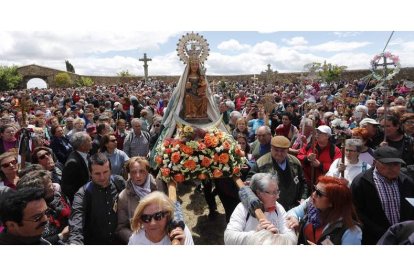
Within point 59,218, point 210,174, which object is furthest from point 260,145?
point 59,218

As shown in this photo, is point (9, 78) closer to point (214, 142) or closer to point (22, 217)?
point (214, 142)

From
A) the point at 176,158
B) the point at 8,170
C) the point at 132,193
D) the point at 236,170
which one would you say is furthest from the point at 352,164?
the point at 8,170

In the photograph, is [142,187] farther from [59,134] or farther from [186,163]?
[59,134]

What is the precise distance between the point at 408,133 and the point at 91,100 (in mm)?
13279

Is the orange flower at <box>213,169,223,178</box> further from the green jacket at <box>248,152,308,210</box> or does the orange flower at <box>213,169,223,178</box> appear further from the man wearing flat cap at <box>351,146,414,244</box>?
the man wearing flat cap at <box>351,146,414,244</box>

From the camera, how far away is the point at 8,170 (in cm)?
375

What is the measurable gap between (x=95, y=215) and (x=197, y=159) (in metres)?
1.65

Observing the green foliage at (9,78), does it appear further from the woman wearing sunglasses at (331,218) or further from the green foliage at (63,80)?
the woman wearing sunglasses at (331,218)

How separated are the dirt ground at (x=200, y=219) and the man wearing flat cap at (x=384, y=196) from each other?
245 cm

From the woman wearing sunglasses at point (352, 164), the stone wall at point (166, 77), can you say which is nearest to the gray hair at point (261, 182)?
the woman wearing sunglasses at point (352, 164)

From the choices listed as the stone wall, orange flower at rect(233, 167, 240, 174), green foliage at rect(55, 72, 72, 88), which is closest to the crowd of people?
orange flower at rect(233, 167, 240, 174)

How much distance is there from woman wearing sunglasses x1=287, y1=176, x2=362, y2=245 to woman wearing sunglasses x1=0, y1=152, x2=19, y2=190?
10.4 ft

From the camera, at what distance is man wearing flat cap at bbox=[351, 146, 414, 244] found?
3369 millimetres

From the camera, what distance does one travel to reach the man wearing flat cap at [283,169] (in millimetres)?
4258
